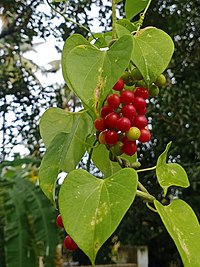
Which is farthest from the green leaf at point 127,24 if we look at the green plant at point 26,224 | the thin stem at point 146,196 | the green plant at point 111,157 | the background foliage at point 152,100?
the background foliage at point 152,100

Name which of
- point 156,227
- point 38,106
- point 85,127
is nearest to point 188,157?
point 156,227

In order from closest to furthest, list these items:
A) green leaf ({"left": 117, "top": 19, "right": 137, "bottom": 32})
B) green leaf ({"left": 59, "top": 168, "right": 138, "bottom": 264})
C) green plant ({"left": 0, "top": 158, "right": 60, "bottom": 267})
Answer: green leaf ({"left": 59, "top": 168, "right": 138, "bottom": 264})
green leaf ({"left": 117, "top": 19, "right": 137, "bottom": 32})
green plant ({"left": 0, "top": 158, "right": 60, "bottom": 267})

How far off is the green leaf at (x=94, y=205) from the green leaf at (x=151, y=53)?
3.0 inches

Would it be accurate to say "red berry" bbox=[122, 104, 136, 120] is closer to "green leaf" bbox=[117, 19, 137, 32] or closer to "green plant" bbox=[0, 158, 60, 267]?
"green leaf" bbox=[117, 19, 137, 32]

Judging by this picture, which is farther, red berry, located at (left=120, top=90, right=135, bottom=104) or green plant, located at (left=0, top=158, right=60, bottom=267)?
green plant, located at (left=0, top=158, right=60, bottom=267)

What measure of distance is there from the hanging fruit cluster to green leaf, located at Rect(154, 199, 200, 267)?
48mm


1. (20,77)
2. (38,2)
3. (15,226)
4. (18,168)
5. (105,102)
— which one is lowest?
(105,102)


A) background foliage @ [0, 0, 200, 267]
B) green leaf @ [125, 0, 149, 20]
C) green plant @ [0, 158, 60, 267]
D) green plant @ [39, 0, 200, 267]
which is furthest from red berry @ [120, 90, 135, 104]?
background foliage @ [0, 0, 200, 267]

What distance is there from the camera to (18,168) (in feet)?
7.18

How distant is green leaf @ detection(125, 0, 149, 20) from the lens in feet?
1.66

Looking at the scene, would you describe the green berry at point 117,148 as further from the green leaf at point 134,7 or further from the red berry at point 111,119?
the green leaf at point 134,7

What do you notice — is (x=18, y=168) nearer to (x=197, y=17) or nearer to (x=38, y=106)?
(x=38, y=106)

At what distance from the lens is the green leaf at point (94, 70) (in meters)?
0.38

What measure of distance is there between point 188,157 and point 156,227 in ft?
1.90
